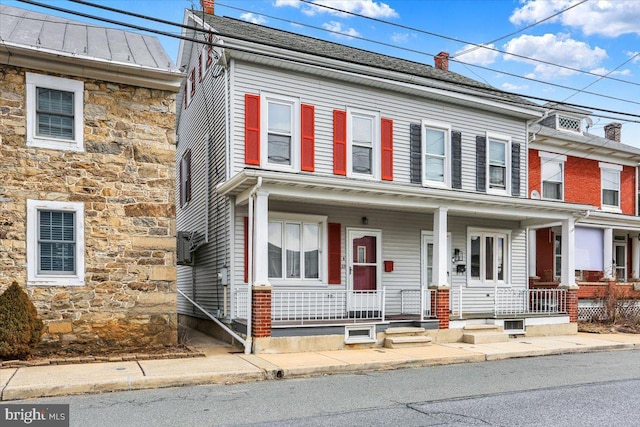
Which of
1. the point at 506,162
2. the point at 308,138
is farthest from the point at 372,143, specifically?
the point at 506,162

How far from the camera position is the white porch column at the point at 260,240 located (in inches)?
452

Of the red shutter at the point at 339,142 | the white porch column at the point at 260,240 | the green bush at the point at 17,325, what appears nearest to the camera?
the green bush at the point at 17,325

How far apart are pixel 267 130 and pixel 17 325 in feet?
22.0

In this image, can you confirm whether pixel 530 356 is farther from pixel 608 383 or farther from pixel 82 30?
pixel 82 30

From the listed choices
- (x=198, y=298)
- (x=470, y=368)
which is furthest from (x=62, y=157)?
(x=470, y=368)

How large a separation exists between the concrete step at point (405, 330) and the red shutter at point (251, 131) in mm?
4923

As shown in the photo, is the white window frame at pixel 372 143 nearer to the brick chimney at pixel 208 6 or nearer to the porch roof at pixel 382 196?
the porch roof at pixel 382 196

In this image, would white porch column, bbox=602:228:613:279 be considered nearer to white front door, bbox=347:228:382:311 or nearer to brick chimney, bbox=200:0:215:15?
white front door, bbox=347:228:382:311

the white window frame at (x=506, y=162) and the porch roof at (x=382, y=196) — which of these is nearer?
the porch roof at (x=382, y=196)

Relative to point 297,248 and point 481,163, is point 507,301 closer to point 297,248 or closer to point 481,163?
point 481,163

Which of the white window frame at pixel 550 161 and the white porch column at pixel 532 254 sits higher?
the white window frame at pixel 550 161

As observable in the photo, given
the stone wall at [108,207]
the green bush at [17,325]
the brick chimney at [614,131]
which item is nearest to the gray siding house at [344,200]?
the stone wall at [108,207]

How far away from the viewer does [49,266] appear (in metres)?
10.8

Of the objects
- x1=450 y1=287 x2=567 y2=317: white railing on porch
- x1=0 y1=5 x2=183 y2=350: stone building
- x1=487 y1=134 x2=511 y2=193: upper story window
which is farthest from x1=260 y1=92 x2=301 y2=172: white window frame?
x1=487 y1=134 x2=511 y2=193: upper story window
